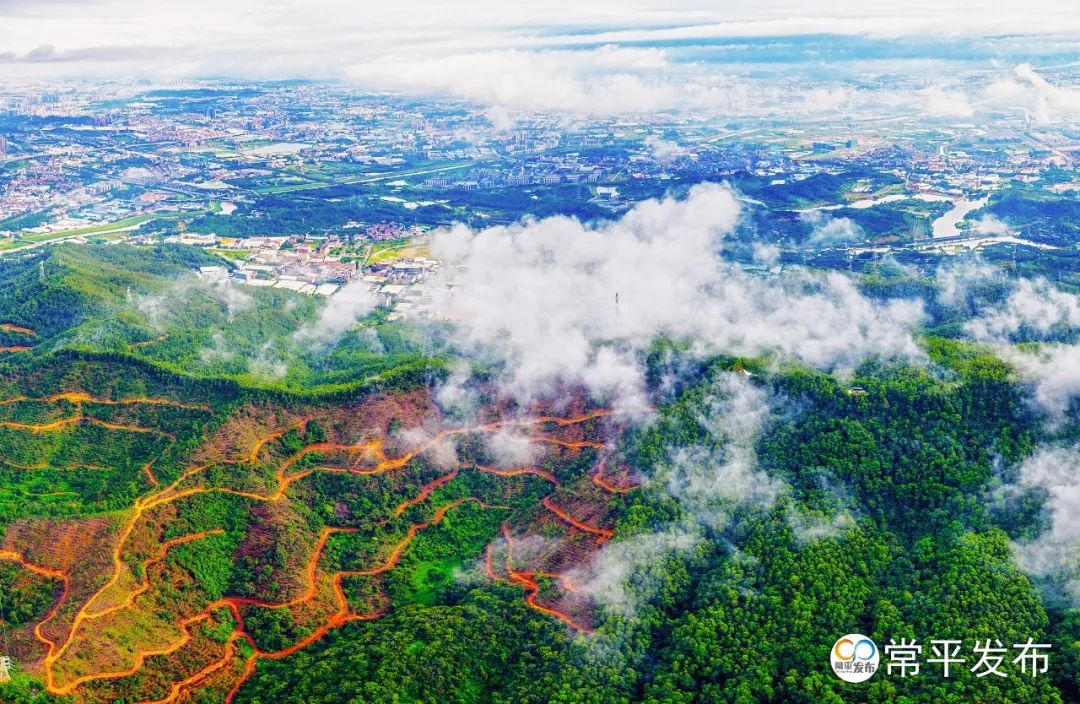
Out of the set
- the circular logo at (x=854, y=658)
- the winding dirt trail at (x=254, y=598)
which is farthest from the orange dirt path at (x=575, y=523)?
the circular logo at (x=854, y=658)

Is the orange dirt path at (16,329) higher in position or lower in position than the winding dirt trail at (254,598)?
higher

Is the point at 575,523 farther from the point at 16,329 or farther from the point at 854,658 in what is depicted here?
the point at 16,329

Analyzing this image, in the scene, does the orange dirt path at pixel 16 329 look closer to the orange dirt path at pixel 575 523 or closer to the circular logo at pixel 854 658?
the orange dirt path at pixel 575 523

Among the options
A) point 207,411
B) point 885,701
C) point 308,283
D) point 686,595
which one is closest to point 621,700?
point 686,595

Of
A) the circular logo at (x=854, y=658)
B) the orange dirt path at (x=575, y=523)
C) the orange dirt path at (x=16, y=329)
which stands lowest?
the orange dirt path at (x=575, y=523)

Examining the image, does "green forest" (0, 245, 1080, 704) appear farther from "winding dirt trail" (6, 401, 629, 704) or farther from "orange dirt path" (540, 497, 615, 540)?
"orange dirt path" (540, 497, 615, 540)

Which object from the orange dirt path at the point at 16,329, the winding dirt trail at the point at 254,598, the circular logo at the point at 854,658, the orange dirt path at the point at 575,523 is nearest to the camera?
the circular logo at the point at 854,658

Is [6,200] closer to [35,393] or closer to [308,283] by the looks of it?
[308,283]

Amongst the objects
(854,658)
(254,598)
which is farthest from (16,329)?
(854,658)
